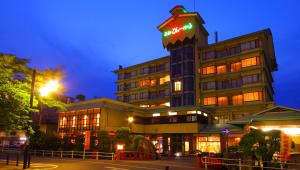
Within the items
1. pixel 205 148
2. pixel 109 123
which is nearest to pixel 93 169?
pixel 109 123

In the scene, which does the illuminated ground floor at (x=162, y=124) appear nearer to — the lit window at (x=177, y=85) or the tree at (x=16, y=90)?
the lit window at (x=177, y=85)

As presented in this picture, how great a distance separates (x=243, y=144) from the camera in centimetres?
1894

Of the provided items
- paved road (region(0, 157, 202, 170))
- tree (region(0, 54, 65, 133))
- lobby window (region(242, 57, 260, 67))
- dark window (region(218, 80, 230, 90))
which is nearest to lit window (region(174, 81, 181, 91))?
dark window (region(218, 80, 230, 90))

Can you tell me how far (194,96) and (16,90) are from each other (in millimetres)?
42712

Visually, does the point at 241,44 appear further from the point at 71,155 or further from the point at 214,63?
the point at 71,155

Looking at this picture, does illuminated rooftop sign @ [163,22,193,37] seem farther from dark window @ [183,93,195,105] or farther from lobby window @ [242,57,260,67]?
dark window @ [183,93,195,105]

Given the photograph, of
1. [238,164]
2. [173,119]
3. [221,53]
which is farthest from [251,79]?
[238,164]

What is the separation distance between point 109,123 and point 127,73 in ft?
86.2

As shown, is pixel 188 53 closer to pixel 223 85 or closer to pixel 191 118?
pixel 223 85

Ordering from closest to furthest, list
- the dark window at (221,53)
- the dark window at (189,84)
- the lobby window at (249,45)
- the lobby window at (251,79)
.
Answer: the lobby window at (251,79) < the lobby window at (249,45) < the dark window at (221,53) < the dark window at (189,84)

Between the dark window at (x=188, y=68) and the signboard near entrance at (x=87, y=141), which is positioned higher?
the dark window at (x=188, y=68)

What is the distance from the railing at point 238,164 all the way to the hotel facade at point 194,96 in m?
21.9

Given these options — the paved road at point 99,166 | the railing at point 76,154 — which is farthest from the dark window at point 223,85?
the paved road at point 99,166

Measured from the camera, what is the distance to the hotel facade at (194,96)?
50.1 metres
